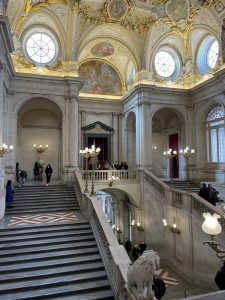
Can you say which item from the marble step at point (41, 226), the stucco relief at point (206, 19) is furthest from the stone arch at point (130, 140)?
the marble step at point (41, 226)

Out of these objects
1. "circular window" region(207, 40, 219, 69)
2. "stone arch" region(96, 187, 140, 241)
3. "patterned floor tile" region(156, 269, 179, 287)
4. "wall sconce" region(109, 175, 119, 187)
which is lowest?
"patterned floor tile" region(156, 269, 179, 287)

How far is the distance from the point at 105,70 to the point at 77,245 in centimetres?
1600

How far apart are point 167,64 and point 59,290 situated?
57.9 ft

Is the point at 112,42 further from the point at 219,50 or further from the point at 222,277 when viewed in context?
the point at 222,277

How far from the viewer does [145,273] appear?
475 cm

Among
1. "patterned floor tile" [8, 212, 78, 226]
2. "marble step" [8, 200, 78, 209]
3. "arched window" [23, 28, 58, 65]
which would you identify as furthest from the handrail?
"arched window" [23, 28, 58, 65]

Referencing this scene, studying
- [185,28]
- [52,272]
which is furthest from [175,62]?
[52,272]

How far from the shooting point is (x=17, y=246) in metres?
8.20

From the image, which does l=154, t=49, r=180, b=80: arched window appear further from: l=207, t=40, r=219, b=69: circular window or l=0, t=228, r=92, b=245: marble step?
l=0, t=228, r=92, b=245: marble step

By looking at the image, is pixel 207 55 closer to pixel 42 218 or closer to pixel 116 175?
pixel 116 175

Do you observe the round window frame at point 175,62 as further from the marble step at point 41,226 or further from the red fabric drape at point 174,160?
the marble step at point 41,226

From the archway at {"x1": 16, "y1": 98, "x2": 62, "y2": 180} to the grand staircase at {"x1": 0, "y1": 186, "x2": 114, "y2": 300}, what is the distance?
788 cm

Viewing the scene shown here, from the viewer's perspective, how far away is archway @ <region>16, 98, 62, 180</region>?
18797mm

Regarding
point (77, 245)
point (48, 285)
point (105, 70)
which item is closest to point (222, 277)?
point (48, 285)
